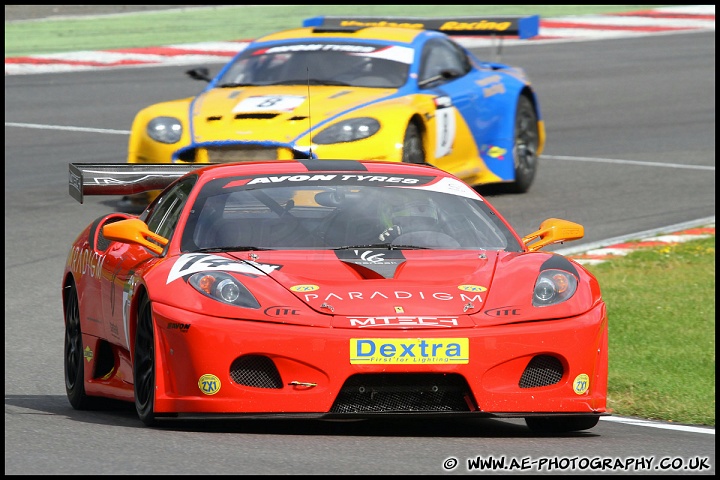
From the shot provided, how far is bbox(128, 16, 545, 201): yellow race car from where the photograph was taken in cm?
1248

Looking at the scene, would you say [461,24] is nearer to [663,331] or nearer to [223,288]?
[663,331]

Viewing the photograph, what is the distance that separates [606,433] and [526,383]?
2.01 ft

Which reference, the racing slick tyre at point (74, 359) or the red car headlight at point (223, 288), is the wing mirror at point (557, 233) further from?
the racing slick tyre at point (74, 359)

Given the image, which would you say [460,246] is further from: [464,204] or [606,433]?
[606,433]

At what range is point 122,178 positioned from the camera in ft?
27.0

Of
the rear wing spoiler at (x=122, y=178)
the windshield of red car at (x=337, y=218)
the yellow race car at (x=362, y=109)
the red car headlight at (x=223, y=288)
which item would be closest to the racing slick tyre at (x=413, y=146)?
the yellow race car at (x=362, y=109)

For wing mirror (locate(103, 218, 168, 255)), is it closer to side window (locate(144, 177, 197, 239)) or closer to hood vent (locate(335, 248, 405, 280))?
side window (locate(144, 177, 197, 239))

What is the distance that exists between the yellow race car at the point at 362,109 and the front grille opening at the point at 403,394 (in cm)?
555

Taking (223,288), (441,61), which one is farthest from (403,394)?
(441,61)

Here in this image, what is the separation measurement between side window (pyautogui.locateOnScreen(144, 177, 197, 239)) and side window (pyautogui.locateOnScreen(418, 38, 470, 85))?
616cm

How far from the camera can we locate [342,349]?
601 cm

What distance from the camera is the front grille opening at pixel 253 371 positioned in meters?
6.11

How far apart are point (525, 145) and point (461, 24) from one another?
1748 millimetres

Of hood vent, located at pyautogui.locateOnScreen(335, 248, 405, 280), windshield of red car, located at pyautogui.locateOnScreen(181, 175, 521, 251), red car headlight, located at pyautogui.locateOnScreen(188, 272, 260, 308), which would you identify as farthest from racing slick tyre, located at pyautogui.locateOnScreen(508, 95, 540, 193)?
red car headlight, located at pyautogui.locateOnScreen(188, 272, 260, 308)
